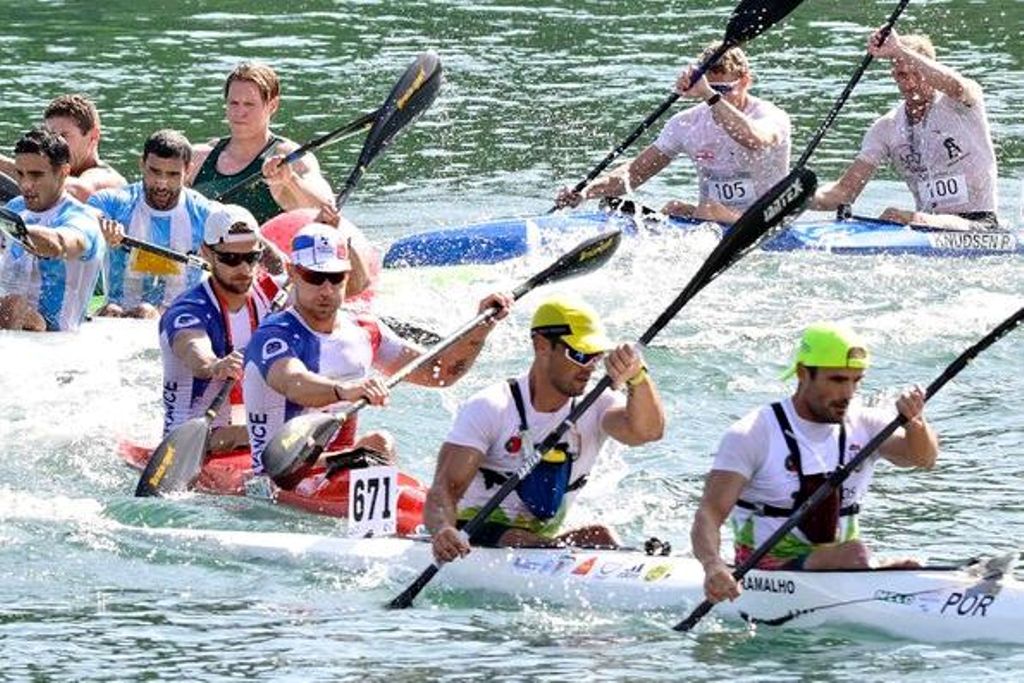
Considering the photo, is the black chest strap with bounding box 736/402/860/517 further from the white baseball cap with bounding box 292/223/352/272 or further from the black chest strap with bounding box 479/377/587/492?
the white baseball cap with bounding box 292/223/352/272

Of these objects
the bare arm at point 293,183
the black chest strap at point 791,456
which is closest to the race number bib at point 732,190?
the bare arm at point 293,183

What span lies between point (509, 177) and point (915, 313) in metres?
5.55

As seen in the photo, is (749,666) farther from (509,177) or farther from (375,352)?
(509,177)

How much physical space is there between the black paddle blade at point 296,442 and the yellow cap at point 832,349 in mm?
2217

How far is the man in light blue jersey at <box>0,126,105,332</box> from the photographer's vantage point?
12.9 metres

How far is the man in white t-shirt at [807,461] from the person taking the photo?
893 cm

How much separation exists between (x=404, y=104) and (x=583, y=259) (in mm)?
3235

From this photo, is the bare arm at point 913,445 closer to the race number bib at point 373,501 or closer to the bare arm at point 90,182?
the race number bib at point 373,501

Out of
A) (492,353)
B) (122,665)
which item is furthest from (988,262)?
(122,665)

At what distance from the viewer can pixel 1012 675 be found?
8.63 meters

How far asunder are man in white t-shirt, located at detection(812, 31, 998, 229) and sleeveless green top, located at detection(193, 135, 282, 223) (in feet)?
12.4

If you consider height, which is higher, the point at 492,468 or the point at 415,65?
the point at 415,65

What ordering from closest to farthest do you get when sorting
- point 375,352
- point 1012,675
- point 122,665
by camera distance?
point 1012,675 → point 122,665 → point 375,352

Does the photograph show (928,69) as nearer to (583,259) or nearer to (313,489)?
(583,259)
